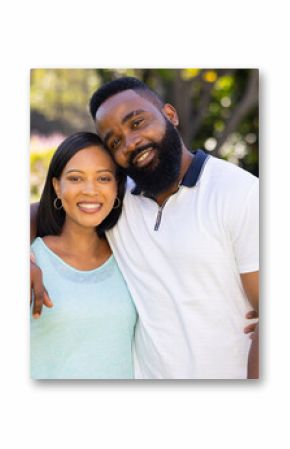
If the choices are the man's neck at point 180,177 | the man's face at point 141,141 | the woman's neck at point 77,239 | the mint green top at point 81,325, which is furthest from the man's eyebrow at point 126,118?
the mint green top at point 81,325

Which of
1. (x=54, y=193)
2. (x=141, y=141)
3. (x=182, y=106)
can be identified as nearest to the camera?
(x=141, y=141)

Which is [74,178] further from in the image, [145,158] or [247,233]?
[247,233]

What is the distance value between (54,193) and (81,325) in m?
0.48

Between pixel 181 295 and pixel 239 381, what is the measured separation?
1.34 ft

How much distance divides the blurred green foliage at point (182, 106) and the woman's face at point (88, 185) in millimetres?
120

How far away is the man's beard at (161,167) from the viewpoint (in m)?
2.35

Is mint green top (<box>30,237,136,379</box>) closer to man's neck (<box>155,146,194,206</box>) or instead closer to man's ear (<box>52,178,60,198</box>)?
man's ear (<box>52,178,60,198</box>)

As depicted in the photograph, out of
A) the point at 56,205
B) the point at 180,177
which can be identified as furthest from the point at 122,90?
the point at 56,205

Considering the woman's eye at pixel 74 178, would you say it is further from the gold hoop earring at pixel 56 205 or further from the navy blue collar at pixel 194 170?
the navy blue collar at pixel 194 170

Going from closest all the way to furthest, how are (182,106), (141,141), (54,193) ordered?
(141,141), (54,193), (182,106)

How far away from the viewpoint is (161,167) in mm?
2354

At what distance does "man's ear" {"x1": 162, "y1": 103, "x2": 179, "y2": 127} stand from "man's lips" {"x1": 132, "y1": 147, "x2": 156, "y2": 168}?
169 mm

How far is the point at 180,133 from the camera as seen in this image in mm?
2568
